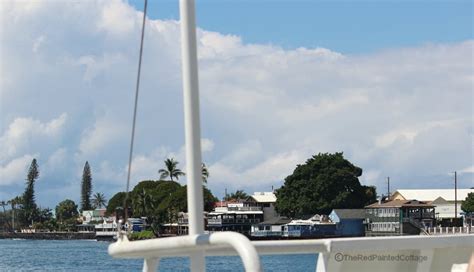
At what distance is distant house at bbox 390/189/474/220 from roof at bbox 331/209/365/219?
50.0ft

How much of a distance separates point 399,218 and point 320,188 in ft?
41.6

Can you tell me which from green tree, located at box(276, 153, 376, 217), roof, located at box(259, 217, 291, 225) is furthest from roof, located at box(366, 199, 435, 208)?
roof, located at box(259, 217, 291, 225)

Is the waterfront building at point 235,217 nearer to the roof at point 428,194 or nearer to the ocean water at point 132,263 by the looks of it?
the roof at point 428,194

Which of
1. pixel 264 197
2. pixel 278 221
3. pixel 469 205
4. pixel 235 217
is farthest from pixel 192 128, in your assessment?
pixel 264 197

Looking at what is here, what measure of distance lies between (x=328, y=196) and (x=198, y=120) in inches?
5566

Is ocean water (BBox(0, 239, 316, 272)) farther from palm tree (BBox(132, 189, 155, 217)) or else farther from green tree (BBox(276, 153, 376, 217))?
palm tree (BBox(132, 189, 155, 217))

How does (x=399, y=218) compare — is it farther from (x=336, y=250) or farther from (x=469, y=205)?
(x=336, y=250)

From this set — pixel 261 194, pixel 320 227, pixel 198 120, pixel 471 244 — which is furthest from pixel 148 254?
pixel 261 194

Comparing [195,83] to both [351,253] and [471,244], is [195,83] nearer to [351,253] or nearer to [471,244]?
[351,253]

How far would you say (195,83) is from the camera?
5.93 metres

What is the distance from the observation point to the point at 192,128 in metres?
5.93

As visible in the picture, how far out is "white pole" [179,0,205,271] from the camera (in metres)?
5.90

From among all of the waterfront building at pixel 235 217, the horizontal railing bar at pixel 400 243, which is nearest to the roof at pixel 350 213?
the waterfront building at pixel 235 217

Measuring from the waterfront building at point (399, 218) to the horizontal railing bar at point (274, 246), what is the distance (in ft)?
420
